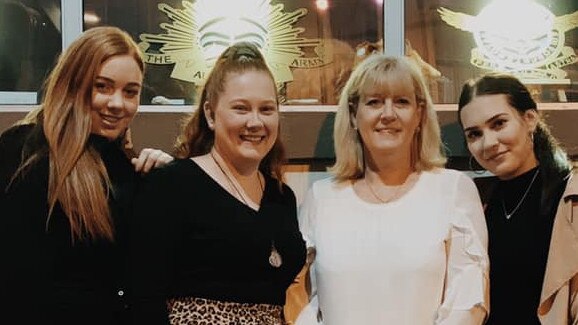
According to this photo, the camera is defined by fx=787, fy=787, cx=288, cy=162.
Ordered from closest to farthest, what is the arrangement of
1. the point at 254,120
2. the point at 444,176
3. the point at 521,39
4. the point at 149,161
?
the point at 254,120 → the point at 149,161 → the point at 444,176 → the point at 521,39

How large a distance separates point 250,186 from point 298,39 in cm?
125

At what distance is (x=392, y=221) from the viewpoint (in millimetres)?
2359

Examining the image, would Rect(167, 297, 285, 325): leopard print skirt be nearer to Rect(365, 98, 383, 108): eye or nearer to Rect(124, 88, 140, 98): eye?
Rect(124, 88, 140, 98): eye

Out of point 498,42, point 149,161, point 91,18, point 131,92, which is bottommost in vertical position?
point 149,161

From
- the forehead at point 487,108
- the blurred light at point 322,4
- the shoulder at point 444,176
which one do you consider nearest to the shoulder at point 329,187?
the shoulder at point 444,176

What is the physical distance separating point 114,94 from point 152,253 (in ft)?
1.55

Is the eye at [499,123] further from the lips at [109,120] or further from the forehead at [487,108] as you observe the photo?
the lips at [109,120]

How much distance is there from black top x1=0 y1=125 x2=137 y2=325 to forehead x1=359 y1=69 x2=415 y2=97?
2.78 feet

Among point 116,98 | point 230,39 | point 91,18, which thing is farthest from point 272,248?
point 91,18

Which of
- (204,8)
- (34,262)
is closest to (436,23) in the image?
(204,8)

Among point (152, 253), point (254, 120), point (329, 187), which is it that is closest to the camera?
point (152, 253)

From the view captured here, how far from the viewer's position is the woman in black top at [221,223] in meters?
2.09

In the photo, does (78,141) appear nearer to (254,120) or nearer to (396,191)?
(254,120)

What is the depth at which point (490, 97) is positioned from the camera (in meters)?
2.55
